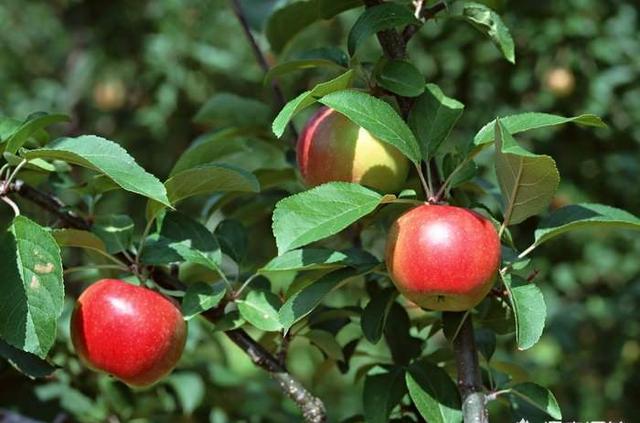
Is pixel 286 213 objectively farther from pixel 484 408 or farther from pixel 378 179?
pixel 484 408

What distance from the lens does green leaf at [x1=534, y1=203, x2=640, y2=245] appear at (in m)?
1.03

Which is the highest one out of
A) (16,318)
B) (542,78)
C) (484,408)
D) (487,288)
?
(16,318)

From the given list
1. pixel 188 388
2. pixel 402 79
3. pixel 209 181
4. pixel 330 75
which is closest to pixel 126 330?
pixel 209 181

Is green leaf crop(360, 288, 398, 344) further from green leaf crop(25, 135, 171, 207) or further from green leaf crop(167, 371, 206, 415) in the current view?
green leaf crop(167, 371, 206, 415)

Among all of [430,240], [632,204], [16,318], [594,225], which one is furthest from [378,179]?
[632,204]

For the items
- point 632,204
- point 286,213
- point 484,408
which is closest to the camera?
point 286,213

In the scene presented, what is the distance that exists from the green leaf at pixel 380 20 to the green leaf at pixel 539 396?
440mm

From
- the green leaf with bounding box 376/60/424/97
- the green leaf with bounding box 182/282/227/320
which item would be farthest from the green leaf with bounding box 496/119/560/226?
the green leaf with bounding box 182/282/227/320

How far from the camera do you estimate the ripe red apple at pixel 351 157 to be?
111 cm

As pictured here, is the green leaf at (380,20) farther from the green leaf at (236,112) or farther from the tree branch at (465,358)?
the green leaf at (236,112)

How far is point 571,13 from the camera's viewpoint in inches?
107

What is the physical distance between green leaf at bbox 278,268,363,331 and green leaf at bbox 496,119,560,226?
0.19 metres

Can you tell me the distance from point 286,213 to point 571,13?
76.9 inches

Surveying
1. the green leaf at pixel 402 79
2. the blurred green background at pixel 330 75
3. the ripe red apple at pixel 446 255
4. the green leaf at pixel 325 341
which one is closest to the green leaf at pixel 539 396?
the ripe red apple at pixel 446 255
